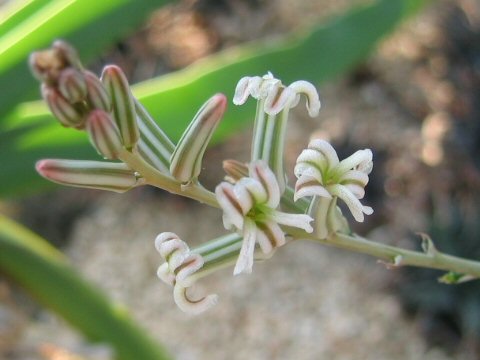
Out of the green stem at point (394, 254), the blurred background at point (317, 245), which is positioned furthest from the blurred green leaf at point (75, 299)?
the green stem at point (394, 254)

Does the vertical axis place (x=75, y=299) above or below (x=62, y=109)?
below

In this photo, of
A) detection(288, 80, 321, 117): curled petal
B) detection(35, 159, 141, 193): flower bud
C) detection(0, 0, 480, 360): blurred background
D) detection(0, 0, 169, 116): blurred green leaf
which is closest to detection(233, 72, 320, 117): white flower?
detection(288, 80, 321, 117): curled petal

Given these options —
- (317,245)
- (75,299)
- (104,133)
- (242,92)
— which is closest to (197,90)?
(75,299)

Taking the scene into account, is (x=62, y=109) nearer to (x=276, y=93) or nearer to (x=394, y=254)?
(x=276, y=93)

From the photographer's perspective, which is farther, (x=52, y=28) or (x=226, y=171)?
(x=52, y=28)

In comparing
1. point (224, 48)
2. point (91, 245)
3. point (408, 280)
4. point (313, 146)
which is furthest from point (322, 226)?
point (224, 48)
